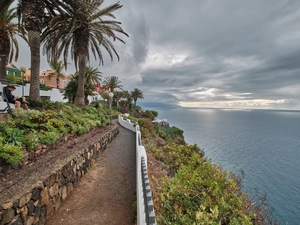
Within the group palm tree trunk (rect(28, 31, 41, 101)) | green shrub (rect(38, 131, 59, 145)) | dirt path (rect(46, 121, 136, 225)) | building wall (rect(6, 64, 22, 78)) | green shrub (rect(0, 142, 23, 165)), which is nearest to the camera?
green shrub (rect(0, 142, 23, 165))

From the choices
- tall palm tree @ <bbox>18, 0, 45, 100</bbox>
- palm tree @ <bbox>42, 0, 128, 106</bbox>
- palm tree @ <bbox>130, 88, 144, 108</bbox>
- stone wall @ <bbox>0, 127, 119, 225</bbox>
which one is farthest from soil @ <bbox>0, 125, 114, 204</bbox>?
palm tree @ <bbox>130, 88, 144, 108</bbox>

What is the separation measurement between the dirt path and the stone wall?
25cm

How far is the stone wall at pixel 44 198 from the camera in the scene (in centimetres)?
323

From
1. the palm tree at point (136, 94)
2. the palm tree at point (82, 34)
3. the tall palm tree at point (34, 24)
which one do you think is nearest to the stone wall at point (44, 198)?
the tall palm tree at point (34, 24)

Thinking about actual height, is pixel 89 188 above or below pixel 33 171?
below

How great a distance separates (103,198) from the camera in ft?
17.3

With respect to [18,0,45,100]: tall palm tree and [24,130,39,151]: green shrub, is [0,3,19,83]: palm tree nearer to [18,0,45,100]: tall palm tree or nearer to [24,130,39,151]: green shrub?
[18,0,45,100]: tall palm tree

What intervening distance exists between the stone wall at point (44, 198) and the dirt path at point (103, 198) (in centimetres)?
25

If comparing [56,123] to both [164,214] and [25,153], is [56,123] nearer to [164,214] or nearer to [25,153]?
[25,153]

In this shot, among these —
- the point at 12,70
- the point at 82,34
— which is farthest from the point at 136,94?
the point at 82,34

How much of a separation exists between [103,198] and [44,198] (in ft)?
5.61

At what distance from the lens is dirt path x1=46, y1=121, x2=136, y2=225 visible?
4.35 meters

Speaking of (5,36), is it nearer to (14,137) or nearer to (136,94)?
(14,137)

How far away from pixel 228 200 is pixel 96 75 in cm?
3941
